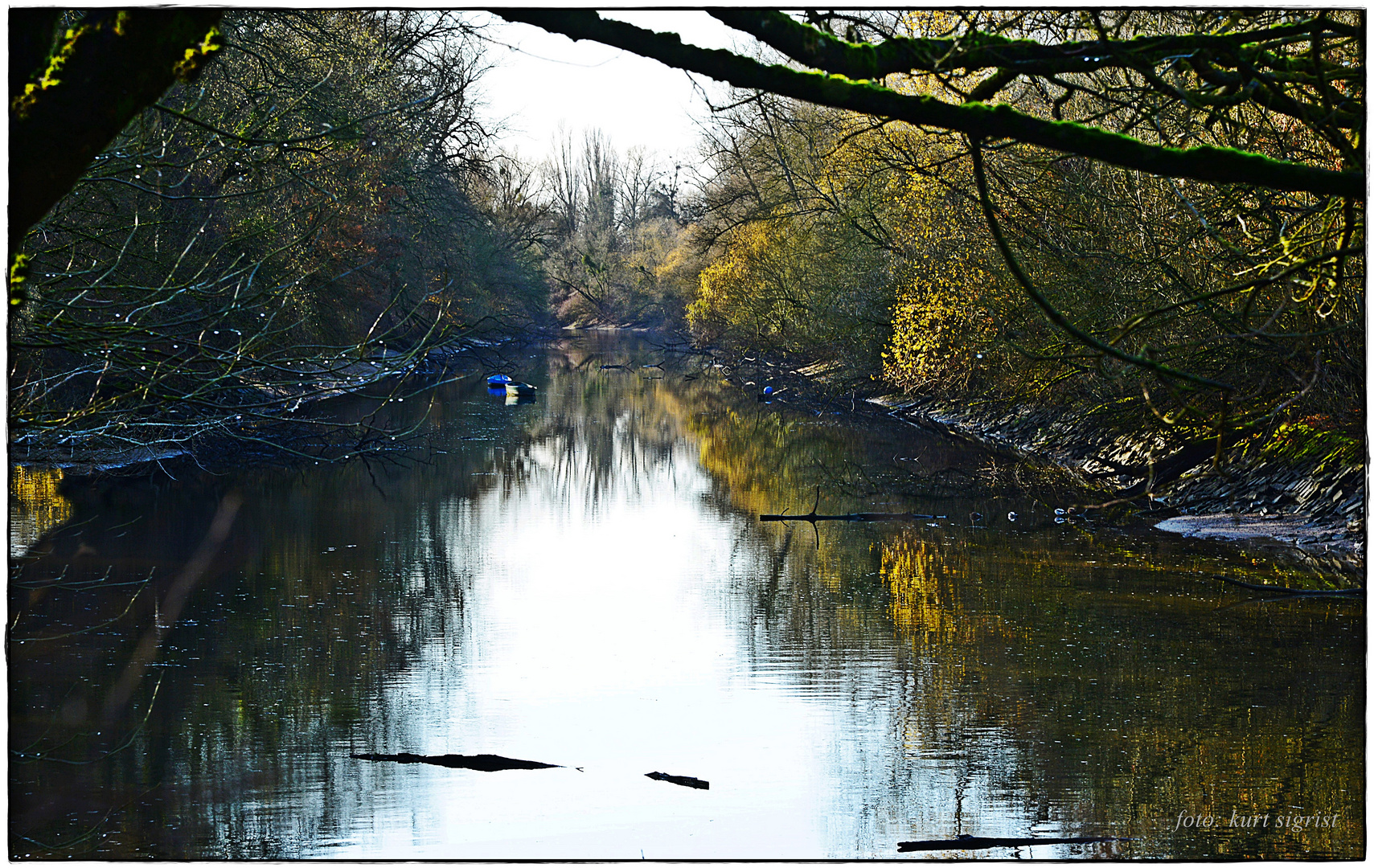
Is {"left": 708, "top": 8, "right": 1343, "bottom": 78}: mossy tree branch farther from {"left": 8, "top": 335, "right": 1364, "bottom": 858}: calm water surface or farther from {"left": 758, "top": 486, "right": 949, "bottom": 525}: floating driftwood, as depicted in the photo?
{"left": 758, "top": 486, "right": 949, "bottom": 525}: floating driftwood

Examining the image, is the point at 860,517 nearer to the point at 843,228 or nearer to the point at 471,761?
the point at 471,761

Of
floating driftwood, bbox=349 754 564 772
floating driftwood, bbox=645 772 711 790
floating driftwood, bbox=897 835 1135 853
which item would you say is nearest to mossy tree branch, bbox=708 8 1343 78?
floating driftwood, bbox=897 835 1135 853

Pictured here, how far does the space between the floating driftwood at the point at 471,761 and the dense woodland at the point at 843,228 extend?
190cm

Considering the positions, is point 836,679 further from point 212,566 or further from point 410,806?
point 212,566

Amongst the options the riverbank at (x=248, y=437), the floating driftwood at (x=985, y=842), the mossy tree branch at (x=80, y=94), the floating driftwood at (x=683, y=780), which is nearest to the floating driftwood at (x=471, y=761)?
the floating driftwood at (x=683, y=780)

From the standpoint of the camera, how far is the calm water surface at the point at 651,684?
19.7 ft

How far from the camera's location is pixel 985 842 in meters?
5.69

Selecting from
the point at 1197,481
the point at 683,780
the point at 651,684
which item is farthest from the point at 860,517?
the point at 683,780

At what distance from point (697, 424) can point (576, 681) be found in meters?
17.5

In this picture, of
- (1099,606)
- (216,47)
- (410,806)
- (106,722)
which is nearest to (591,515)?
(1099,606)

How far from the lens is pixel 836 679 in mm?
8539

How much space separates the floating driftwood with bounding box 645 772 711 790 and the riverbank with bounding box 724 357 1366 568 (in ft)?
8.05

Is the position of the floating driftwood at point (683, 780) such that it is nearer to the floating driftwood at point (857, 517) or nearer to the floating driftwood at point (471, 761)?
the floating driftwood at point (471, 761)

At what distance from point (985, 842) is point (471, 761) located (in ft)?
9.10
